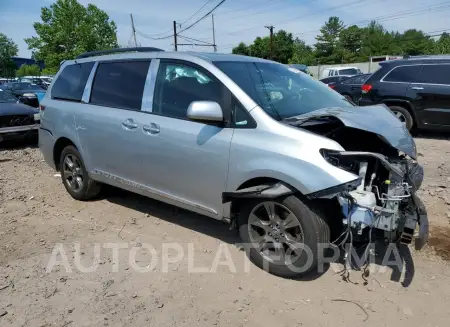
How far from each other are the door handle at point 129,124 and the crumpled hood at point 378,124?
172 centimetres

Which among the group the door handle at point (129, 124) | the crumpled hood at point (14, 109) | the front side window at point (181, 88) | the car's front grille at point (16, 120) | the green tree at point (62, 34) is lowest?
the car's front grille at point (16, 120)

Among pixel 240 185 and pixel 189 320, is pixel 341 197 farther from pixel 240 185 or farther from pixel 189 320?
pixel 189 320

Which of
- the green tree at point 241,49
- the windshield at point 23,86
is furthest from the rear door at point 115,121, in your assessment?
the green tree at point 241,49

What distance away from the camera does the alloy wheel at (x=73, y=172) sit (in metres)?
5.18

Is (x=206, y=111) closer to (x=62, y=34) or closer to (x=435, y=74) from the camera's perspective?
(x=435, y=74)

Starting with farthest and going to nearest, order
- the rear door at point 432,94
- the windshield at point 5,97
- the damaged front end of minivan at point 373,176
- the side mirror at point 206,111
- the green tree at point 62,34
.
Result: 1. the green tree at point 62,34
2. the windshield at point 5,97
3. the rear door at point 432,94
4. the side mirror at point 206,111
5. the damaged front end of minivan at point 373,176

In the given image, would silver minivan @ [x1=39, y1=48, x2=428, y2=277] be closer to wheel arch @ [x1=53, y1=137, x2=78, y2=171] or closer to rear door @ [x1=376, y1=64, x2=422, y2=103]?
wheel arch @ [x1=53, y1=137, x2=78, y2=171]

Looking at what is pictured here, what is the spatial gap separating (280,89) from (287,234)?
1426 millimetres

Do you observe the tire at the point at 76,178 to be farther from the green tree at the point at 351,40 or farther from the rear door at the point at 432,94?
the green tree at the point at 351,40

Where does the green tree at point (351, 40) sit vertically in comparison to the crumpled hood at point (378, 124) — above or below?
above

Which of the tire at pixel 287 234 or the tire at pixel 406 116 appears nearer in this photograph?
the tire at pixel 287 234

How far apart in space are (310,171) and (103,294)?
1887mm

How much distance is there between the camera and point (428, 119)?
8.73 meters

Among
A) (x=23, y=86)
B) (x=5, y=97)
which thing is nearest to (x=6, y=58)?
(x=23, y=86)
